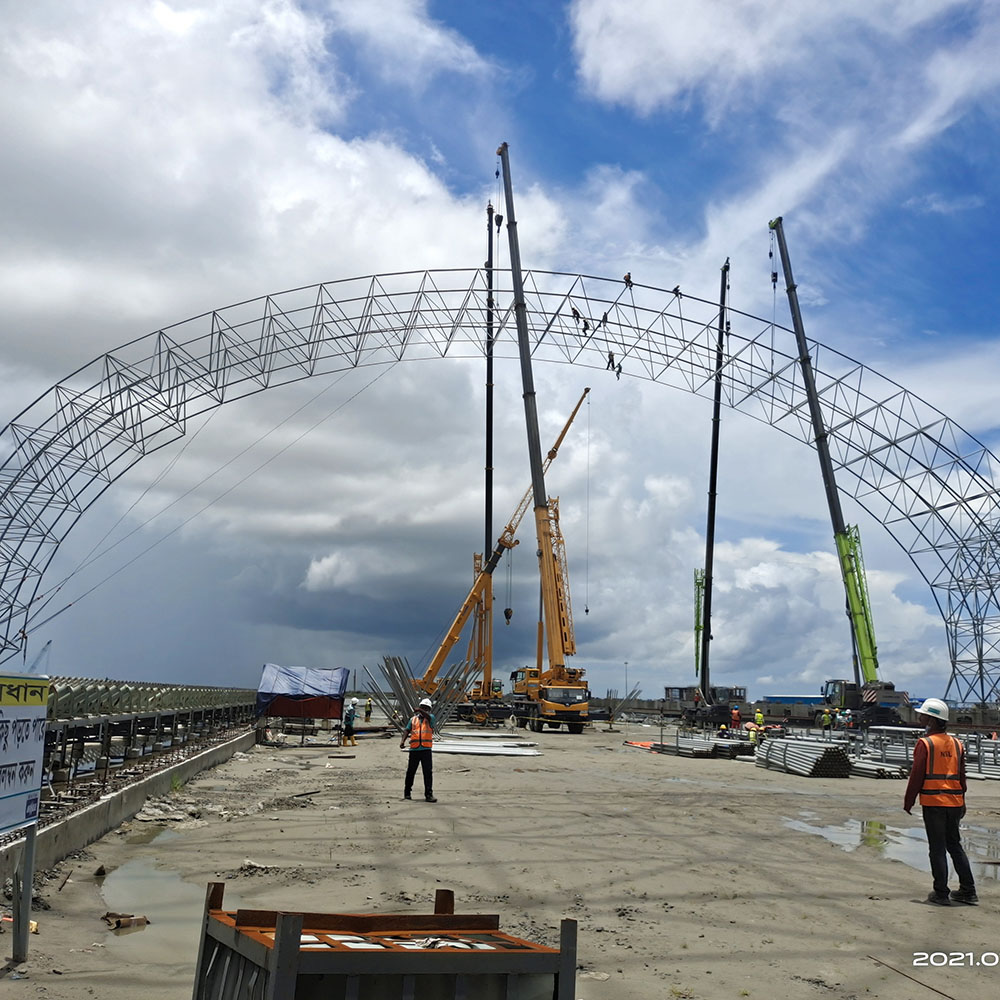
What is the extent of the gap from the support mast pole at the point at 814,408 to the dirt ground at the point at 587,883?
2122 centimetres

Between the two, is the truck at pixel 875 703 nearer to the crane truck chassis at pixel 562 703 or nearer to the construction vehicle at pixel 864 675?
the construction vehicle at pixel 864 675

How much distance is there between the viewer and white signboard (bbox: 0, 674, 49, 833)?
5957 mm

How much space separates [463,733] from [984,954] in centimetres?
3233

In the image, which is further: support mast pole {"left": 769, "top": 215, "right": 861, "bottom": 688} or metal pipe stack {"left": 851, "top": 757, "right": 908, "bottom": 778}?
support mast pole {"left": 769, "top": 215, "right": 861, "bottom": 688}

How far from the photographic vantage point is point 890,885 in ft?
31.7

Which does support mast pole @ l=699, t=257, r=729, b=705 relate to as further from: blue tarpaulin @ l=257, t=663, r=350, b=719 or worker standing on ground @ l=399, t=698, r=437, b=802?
worker standing on ground @ l=399, t=698, r=437, b=802

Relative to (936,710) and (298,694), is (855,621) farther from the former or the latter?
(936,710)

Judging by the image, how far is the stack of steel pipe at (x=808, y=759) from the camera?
23266mm

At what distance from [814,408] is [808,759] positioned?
59.7 ft

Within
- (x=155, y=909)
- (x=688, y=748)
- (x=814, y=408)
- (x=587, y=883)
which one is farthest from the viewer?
(x=814, y=408)

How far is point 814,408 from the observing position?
124ft

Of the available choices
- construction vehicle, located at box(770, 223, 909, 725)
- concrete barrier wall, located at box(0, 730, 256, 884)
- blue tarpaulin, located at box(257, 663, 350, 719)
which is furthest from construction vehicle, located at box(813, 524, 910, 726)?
concrete barrier wall, located at box(0, 730, 256, 884)

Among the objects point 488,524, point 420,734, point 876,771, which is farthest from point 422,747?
point 488,524

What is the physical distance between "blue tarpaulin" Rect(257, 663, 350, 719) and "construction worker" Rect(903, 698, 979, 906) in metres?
27.0
